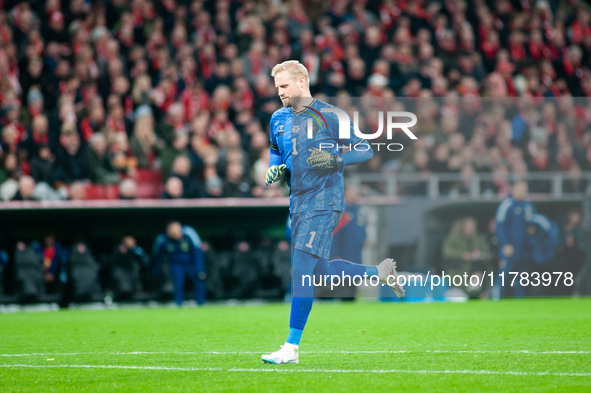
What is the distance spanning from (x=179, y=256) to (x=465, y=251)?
4365 millimetres

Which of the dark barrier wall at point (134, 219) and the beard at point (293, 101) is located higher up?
the beard at point (293, 101)

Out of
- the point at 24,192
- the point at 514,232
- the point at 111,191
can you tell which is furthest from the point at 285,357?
the point at 24,192

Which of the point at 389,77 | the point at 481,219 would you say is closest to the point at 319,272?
the point at 481,219

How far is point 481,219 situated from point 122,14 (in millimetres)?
8322

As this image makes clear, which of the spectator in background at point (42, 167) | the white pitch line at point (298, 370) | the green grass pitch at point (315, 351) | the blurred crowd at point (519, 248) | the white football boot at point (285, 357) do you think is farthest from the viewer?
the spectator in background at point (42, 167)

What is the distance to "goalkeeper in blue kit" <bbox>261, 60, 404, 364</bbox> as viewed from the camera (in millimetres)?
5328

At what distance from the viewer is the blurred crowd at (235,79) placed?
11.9 meters

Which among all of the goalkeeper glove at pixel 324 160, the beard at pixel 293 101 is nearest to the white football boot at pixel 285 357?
the goalkeeper glove at pixel 324 160

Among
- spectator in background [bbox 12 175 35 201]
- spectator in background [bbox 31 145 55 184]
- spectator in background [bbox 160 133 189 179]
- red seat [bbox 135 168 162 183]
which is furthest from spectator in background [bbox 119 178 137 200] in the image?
spectator in background [bbox 12 175 35 201]

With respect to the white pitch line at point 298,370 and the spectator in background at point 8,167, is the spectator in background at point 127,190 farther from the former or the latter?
the white pitch line at point 298,370

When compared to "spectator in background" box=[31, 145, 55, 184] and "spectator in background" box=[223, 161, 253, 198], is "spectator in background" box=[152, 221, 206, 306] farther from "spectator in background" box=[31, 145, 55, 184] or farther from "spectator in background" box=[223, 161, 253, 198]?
"spectator in background" box=[31, 145, 55, 184]

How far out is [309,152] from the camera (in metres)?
5.49

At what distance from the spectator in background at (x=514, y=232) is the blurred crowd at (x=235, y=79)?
15.7 inches

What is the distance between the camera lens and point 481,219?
11.1m
